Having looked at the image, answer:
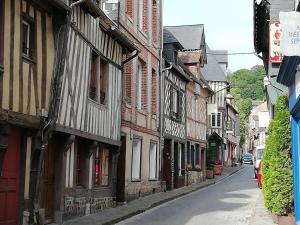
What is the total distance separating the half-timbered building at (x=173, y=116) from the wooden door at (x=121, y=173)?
5.34 meters

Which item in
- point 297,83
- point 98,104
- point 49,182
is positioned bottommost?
point 49,182

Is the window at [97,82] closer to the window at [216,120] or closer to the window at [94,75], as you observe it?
the window at [94,75]

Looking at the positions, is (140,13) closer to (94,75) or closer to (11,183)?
(94,75)

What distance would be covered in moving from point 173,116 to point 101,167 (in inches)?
391

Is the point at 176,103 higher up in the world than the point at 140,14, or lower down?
lower down

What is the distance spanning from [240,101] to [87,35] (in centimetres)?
8905

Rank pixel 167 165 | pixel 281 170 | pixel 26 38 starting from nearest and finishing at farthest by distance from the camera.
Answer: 1. pixel 26 38
2. pixel 281 170
3. pixel 167 165

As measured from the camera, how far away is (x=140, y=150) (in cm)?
1920

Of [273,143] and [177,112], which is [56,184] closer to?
[273,143]

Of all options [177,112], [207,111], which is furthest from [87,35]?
[207,111]

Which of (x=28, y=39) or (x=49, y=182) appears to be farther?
(x=49, y=182)

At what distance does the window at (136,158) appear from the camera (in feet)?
61.8

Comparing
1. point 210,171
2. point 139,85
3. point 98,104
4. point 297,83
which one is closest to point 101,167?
point 98,104

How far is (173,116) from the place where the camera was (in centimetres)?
2491
